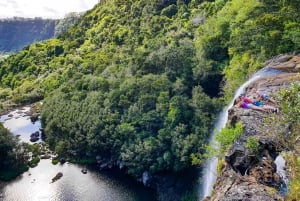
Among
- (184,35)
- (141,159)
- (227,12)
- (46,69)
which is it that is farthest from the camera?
(46,69)

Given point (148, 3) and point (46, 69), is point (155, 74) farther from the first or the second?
point (46, 69)

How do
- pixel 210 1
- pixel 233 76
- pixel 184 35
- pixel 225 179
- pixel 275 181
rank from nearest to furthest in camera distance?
pixel 275 181 → pixel 225 179 → pixel 233 76 → pixel 184 35 → pixel 210 1

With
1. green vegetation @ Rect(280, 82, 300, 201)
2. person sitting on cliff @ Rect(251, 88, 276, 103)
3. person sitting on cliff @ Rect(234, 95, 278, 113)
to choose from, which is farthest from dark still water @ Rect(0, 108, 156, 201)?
green vegetation @ Rect(280, 82, 300, 201)

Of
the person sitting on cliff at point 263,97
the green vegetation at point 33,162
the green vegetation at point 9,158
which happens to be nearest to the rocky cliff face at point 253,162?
the person sitting on cliff at point 263,97

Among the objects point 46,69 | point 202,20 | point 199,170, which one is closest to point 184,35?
point 202,20

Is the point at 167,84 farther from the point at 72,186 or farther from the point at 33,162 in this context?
the point at 33,162
